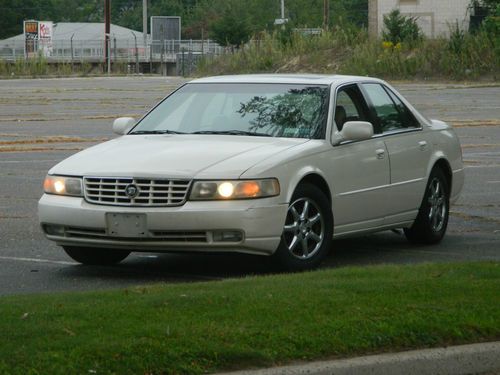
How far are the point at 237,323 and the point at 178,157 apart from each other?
3.16 m

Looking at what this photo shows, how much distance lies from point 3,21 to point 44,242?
11218 centimetres

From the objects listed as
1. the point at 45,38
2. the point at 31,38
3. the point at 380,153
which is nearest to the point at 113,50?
the point at 31,38

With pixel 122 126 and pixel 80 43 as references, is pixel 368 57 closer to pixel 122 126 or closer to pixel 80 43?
pixel 122 126

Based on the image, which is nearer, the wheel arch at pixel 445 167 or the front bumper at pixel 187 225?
the front bumper at pixel 187 225

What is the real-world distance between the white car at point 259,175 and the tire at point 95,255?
0.01 m

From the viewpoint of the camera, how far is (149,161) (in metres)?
9.87

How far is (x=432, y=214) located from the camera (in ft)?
39.3

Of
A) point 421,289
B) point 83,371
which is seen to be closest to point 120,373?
point 83,371

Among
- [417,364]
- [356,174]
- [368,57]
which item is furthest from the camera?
[368,57]

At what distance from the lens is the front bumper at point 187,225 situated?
31.1ft

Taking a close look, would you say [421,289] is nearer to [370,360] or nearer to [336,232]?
[370,360]

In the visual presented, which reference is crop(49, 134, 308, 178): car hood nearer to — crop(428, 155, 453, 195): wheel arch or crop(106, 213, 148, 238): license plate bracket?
crop(106, 213, 148, 238): license plate bracket

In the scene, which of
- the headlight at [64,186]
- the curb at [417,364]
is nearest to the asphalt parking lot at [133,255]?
the headlight at [64,186]

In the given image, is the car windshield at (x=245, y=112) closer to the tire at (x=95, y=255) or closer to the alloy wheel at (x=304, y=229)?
the alloy wheel at (x=304, y=229)
